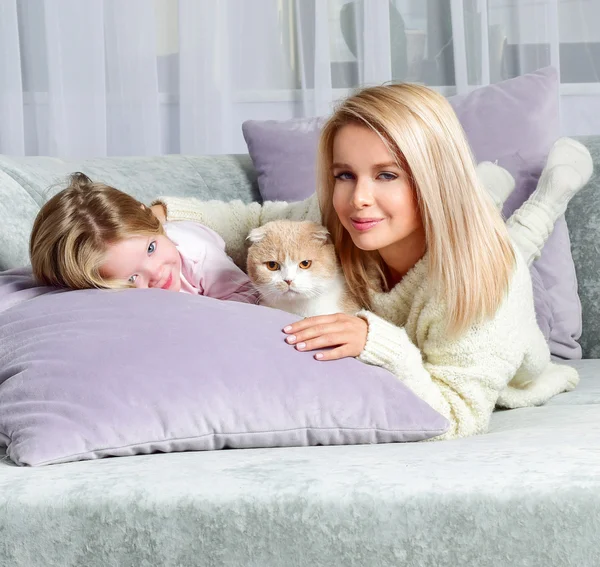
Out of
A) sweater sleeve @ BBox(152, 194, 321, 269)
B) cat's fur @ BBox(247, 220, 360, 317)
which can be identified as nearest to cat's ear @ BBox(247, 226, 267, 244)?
cat's fur @ BBox(247, 220, 360, 317)

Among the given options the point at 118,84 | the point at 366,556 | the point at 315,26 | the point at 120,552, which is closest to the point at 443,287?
the point at 366,556

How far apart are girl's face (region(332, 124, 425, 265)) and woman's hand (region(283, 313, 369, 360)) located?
0.18 meters

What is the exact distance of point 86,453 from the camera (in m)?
1.00

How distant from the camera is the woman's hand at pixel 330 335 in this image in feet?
3.83

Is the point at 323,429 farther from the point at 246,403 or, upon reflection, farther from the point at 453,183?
the point at 453,183

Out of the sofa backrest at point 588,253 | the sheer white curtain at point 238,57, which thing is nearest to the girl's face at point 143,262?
the sofa backrest at point 588,253

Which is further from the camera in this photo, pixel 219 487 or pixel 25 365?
pixel 25 365

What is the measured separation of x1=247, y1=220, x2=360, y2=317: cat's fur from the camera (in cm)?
144

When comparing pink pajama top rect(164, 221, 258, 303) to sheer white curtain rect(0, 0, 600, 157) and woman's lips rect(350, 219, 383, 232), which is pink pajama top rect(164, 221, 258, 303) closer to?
woman's lips rect(350, 219, 383, 232)

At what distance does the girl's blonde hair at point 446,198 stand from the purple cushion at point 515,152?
1.54ft

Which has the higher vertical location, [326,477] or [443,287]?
[443,287]

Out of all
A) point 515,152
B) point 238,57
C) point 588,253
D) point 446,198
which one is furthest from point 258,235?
point 238,57

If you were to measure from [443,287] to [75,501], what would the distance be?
67 cm

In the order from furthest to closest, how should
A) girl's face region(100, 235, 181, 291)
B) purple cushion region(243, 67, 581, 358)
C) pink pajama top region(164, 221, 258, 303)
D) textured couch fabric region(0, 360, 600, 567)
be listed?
purple cushion region(243, 67, 581, 358) → pink pajama top region(164, 221, 258, 303) → girl's face region(100, 235, 181, 291) → textured couch fabric region(0, 360, 600, 567)
